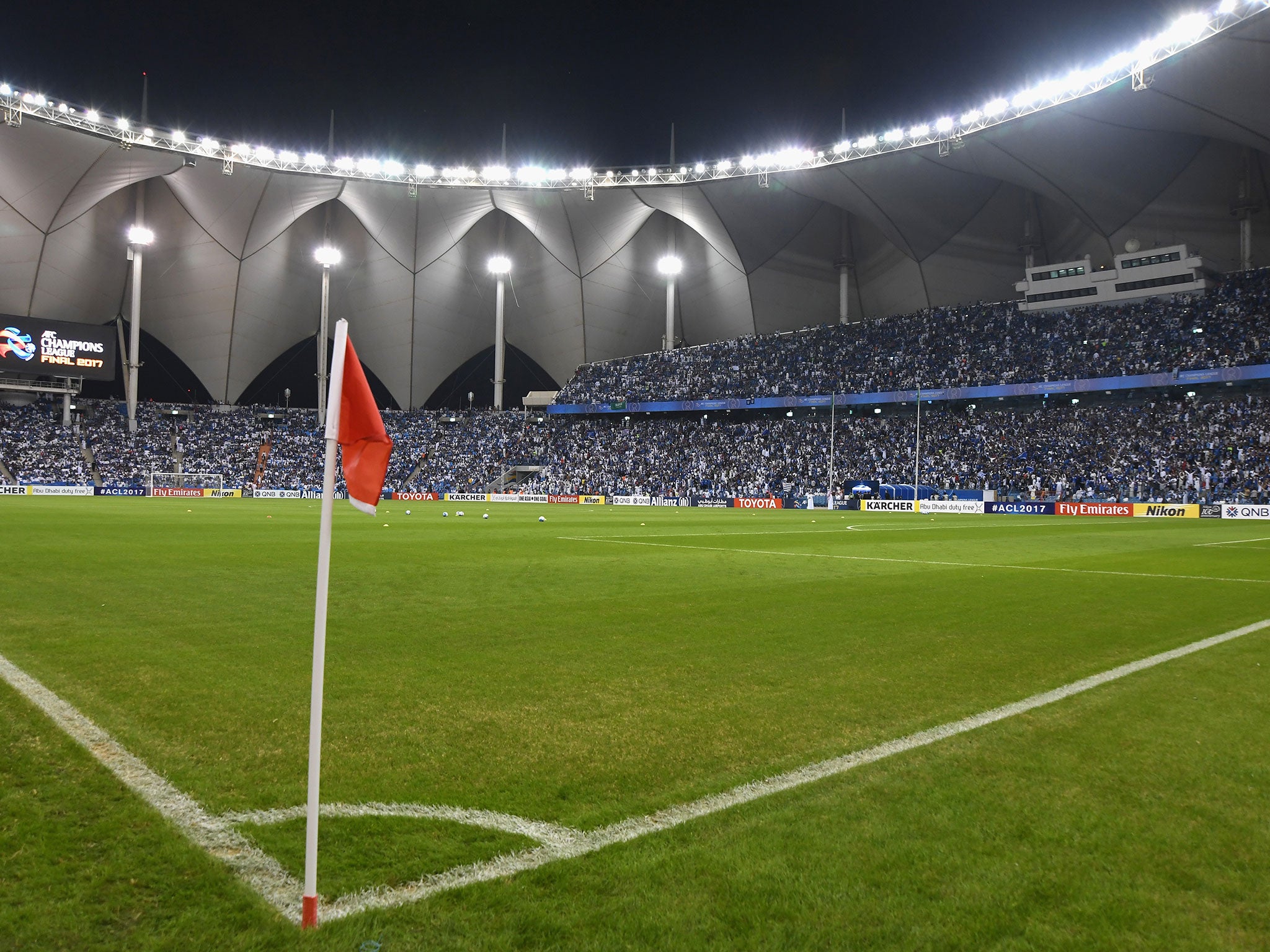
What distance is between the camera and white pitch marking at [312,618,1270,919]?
2.87 metres

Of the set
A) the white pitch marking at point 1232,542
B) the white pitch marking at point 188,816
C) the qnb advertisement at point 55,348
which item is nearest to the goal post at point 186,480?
the qnb advertisement at point 55,348

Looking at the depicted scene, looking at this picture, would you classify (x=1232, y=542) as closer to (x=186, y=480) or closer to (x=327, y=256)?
(x=327, y=256)

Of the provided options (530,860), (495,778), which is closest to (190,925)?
(530,860)

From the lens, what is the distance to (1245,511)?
130 ft

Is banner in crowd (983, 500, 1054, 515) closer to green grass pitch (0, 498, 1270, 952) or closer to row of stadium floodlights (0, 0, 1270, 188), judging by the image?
row of stadium floodlights (0, 0, 1270, 188)

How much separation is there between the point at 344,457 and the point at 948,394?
2312 inches

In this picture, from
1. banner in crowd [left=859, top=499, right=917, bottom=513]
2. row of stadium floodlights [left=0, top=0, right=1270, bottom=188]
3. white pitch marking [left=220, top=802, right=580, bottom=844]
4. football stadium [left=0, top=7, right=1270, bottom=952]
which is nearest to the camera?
football stadium [left=0, top=7, right=1270, bottom=952]

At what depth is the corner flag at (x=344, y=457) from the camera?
3.04m

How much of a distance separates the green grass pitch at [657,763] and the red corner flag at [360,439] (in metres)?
1.40

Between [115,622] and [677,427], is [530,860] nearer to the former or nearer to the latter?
[115,622]

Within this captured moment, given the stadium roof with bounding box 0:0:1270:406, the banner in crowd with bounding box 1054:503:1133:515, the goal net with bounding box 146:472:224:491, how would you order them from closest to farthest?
1. the banner in crowd with bounding box 1054:503:1133:515
2. the stadium roof with bounding box 0:0:1270:406
3. the goal net with bounding box 146:472:224:491

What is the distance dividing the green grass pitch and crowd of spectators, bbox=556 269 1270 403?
159ft

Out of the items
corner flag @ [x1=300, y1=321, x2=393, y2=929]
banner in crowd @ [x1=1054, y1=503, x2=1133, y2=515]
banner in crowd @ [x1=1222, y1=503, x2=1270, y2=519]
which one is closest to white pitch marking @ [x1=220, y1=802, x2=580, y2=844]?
corner flag @ [x1=300, y1=321, x2=393, y2=929]

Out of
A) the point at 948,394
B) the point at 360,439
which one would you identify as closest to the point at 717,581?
the point at 360,439
